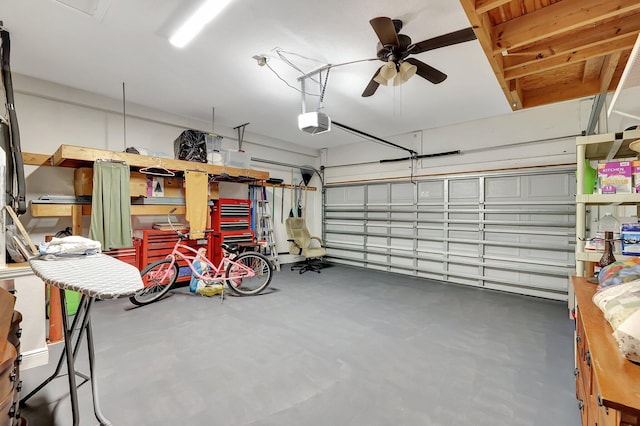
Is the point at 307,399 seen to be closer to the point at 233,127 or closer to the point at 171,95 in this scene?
the point at 171,95

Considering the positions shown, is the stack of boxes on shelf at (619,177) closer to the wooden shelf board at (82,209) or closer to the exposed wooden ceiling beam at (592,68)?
the exposed wooden ceiling beam at (592,68)

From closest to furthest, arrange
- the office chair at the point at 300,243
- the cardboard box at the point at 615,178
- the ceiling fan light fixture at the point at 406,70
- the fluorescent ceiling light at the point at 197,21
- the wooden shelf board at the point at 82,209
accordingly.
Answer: the cardboard box at the point at 615,178 → the fluorescent ceiling light at the point at 197,21 → the ceiling fan light fixture at the point at 406,70 → the wooden shelf board at the point at 82,209 → the office chair at the point at 300,243

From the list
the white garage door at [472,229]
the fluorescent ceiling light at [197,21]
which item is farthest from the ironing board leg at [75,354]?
the white garage door at [472,229]

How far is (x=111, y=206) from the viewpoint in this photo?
3.75 m

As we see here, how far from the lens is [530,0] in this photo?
1.79 metres

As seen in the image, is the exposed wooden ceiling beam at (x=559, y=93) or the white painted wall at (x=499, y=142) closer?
the exposed wooden ceiling beam at (x=559, y=93)

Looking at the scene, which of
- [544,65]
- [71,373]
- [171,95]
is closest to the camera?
[71,373]

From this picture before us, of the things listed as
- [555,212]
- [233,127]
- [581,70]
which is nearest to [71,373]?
[581,70]

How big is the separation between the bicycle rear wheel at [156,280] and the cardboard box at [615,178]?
4501mm

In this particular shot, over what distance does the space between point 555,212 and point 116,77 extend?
20.5 feet

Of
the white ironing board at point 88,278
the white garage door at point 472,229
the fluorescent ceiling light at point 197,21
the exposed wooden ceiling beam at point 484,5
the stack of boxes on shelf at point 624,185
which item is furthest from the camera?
the white garage door at point 472,229

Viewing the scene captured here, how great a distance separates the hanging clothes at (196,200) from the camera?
4453 millimetres

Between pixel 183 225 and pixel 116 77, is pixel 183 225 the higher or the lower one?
the lower one

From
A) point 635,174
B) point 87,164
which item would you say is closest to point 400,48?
point 635,174
